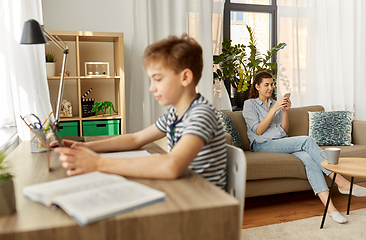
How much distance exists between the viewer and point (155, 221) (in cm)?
70

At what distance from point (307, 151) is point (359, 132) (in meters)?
0.94

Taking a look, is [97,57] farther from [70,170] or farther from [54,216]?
[54,216]

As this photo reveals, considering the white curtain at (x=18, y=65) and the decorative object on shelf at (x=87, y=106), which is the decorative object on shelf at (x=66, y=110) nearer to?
the decorative object on shelf at (x=87, y=106)

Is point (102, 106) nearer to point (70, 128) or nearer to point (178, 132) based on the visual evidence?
point (70, 128)

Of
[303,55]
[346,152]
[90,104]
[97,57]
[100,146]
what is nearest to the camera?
[100,146]

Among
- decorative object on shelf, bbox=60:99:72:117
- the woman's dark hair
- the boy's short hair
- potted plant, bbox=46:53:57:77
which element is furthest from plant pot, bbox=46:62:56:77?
the boy's short hair

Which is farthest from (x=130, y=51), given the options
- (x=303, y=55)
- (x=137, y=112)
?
(x=303, y=55)

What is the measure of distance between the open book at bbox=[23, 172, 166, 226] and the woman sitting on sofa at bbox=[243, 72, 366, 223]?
6.26 ft

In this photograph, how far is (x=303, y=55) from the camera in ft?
12.8

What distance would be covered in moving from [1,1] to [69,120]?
116 centimetres

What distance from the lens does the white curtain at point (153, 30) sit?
326 centimetres

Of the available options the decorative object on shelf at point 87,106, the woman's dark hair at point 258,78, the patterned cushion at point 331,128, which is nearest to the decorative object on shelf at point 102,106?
the decorative object on shelf at point 87,106

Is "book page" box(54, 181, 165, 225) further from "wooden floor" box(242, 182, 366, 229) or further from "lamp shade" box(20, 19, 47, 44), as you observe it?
"wooden floor" box(242, 182, 366, 229)

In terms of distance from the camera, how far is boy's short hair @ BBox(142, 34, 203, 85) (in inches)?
42.5
